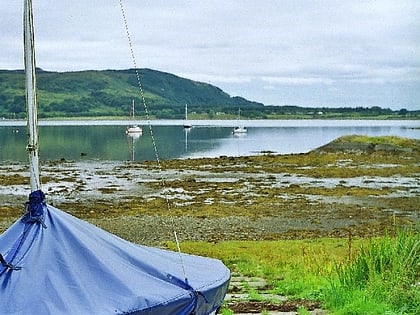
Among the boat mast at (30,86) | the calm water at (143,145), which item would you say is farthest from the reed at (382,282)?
the calm water at (143,145)

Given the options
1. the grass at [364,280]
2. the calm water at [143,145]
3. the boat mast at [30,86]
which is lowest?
the calm water at [143,145]

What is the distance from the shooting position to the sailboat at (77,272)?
14.0 feet

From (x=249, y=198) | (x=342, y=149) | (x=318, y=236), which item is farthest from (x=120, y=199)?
(x=342, y=149)

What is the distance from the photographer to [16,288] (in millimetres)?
4281

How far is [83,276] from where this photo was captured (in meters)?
4.55

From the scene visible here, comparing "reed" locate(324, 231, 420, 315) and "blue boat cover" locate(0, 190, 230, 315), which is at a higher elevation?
"blue boat cover" locate(0, 190, 230, 315)

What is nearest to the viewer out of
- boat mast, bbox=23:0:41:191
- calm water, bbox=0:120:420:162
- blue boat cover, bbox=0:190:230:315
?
blue boat cover, bbox=0:190:230:315

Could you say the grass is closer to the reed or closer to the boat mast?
the reed

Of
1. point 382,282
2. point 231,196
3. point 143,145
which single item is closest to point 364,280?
point 382,282

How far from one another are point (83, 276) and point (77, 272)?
0.15ft

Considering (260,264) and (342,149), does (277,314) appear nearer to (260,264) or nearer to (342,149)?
(260,264)

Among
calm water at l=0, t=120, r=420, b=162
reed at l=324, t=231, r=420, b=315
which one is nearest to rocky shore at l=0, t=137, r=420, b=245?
calm water at l=0, t=120, r=420, b=162

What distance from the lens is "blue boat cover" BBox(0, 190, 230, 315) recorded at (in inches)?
167

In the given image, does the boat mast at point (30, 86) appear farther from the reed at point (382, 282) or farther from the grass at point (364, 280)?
the reed at point (382, 282)
